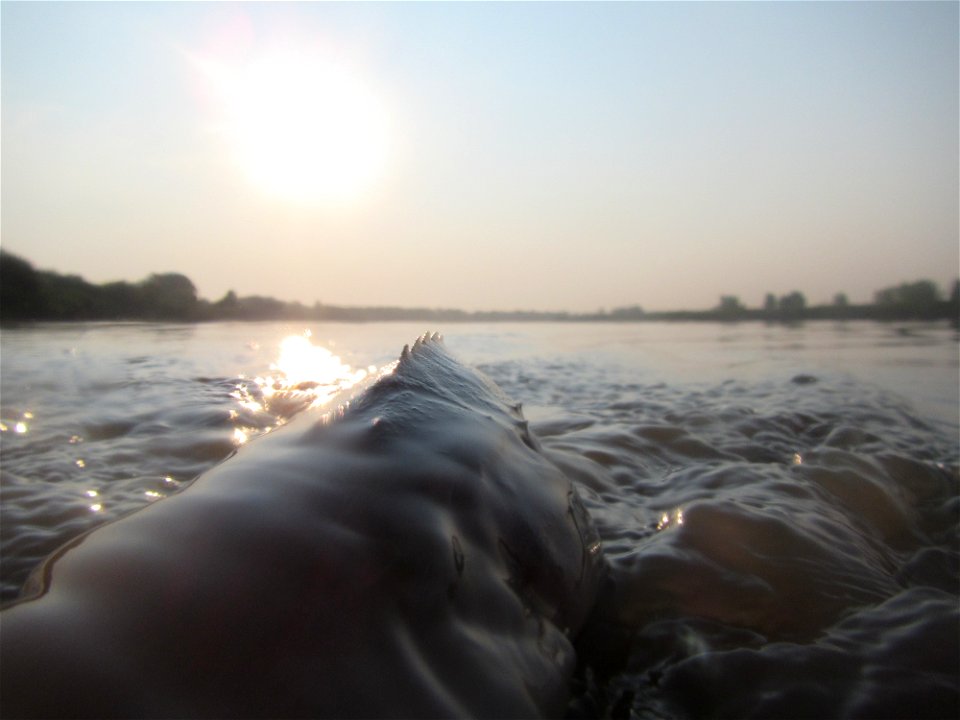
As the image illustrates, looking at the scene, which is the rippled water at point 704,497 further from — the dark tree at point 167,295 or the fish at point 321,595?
the dark tree at point 167,295

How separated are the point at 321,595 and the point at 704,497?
93.0 inches

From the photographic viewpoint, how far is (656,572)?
6.63 ft

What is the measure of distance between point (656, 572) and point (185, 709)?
1.63 metres

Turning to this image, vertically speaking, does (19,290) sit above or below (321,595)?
above

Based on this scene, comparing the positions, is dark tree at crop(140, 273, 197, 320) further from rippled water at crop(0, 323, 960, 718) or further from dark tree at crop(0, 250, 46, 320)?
rippled water at crop(0, 323, 960, 718)

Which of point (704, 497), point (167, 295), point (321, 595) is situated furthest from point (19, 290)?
point (321, 595)

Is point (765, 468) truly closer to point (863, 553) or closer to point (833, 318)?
point (863, 553)

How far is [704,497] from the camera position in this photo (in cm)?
288

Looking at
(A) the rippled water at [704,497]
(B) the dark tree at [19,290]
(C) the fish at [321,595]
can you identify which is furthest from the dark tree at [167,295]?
(C) the fish at [321,595]

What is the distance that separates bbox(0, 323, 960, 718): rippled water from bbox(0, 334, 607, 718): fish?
338 mm

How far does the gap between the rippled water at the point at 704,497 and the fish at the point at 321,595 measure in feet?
1.11

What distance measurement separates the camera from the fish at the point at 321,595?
79 cm

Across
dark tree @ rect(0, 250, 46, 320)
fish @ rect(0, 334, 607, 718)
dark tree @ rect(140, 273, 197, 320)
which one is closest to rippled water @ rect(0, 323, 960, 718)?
fish @ rect(0, 334, 607, 718)

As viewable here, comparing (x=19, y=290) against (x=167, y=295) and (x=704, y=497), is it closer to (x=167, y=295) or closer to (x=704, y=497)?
(x=167, y=295)
